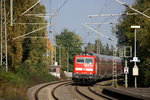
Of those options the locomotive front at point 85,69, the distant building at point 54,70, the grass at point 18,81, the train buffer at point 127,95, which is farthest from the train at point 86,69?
the distant building at point 54,70

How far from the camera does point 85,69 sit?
4072cm

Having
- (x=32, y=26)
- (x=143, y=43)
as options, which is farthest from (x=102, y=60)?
(x=32, y=26)

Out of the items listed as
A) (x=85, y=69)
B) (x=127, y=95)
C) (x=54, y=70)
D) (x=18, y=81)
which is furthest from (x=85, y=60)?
(x=54, y=70)

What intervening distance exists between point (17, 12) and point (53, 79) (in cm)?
1460

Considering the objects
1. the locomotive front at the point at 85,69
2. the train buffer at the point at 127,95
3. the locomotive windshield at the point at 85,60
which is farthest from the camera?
the locomotive windshield at the point at 85,60

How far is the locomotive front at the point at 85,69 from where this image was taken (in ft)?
133

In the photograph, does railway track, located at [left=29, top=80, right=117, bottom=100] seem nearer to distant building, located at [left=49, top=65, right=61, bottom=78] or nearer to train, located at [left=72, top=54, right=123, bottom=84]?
train, located at [left=72, top=54, right=123, bottom=84]

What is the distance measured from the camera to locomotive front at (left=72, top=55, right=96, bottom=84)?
4044 cm

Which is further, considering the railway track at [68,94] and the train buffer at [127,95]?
the railway track at [68,94]

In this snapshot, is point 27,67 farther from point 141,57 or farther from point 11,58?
point 141,57

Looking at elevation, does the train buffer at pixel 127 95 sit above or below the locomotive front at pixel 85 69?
below

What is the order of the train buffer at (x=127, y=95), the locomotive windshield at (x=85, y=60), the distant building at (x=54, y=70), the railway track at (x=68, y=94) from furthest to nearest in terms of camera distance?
1. the distant building at (x=54, y=70)
2. the locomotive windshield at (x=85, y=60)
3. the railway track at (x=68, y=94)
4. the train buffer at (x=127, y=95)

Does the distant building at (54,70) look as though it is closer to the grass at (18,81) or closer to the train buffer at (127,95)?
the grass at (18,81)

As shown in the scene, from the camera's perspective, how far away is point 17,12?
47.3m
